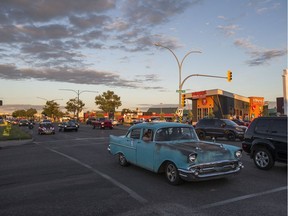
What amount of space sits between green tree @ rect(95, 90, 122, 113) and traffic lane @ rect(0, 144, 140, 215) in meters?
89.2

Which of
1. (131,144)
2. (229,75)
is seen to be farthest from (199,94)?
(131,144)

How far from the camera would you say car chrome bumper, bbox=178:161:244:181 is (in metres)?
6.84

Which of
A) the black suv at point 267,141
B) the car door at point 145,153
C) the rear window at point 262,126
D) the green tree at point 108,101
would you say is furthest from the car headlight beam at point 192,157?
the green tree at point 108,101

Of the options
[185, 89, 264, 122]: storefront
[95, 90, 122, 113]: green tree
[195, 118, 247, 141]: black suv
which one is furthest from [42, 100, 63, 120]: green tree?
[195, 118, 247, 141]: black suv

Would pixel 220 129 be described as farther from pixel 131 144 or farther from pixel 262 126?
pixel 131 144

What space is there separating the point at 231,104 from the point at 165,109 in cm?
7842

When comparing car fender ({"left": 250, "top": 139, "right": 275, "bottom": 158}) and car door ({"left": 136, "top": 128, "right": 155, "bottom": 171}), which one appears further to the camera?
car fender ({"left": 250, "top": 139, "right": 275, "bottom": 158})

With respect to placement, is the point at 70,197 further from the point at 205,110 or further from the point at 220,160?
the point at 205,110

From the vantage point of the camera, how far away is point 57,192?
22.6 ft

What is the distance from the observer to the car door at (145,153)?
26.6 ft

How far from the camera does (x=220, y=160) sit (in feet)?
23.5

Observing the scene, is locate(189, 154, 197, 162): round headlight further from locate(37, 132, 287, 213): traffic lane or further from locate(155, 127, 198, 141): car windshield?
locate(155, 127, 198, 141): car windshield

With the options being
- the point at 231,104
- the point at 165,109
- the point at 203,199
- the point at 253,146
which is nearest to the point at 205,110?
the point at 231,104

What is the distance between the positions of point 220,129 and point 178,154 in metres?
14.6
